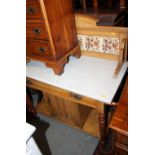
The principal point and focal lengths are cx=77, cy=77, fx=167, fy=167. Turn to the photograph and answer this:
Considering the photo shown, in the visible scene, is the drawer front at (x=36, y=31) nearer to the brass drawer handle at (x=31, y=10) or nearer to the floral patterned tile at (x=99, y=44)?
the brass drawer handle at (x=31, y=10)

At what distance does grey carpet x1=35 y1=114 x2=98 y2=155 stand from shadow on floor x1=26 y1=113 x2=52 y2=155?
3 cm

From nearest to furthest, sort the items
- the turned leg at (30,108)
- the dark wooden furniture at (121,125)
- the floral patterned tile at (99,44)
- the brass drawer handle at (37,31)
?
the dark wooden furniture at (121,125) → the brass drawer handle at (37,31) → the floral patterned tile at (99,44) → the turned leg at (30,108)

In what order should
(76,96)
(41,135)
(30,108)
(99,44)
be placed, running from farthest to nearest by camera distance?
(30,108), (41,135), (99,44), (76,96)

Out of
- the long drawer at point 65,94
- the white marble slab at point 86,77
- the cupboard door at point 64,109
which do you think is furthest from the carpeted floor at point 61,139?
the white marble slab at point 86,77

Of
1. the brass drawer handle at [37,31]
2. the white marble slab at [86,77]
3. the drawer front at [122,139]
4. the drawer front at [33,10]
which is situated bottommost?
the drawer front at [122,139]

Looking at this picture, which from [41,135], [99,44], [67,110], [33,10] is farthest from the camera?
[41,135]

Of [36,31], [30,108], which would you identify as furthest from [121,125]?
[30,108]

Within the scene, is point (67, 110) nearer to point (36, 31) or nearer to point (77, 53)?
point (77, 53)

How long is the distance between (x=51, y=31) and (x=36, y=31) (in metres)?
0.13

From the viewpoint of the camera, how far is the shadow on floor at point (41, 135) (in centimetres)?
158

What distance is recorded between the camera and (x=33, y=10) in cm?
107
